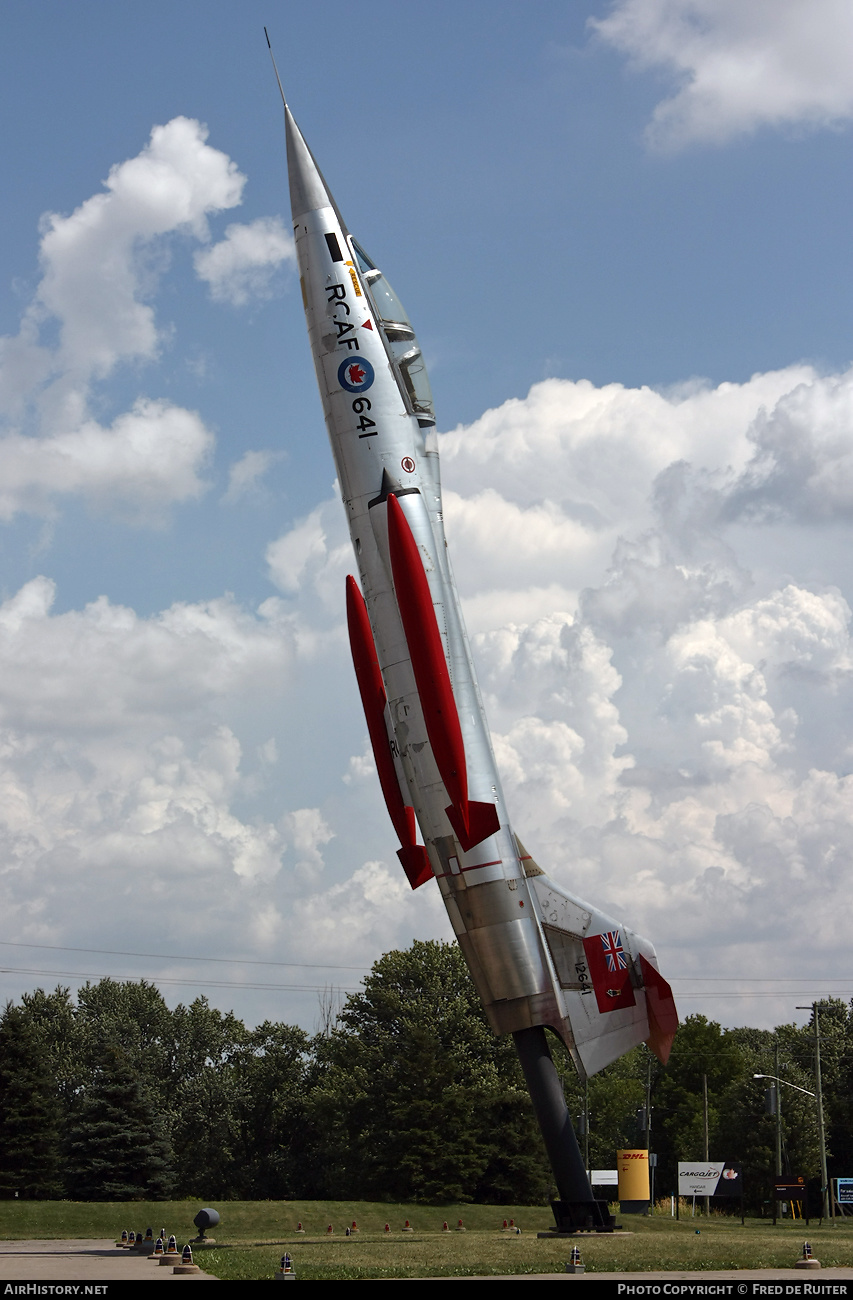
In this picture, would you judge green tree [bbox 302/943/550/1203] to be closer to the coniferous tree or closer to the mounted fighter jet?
the coniferous tree

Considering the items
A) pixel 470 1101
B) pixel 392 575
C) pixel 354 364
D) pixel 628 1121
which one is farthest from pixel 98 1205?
pixel 628 1121

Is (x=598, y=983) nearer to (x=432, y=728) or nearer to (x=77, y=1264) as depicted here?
(x=432, y=728)

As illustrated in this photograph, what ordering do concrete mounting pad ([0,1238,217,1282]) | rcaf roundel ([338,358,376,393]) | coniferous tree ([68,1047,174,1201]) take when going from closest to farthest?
concrete mounting pad ([0,1238,217,1282])
rcaf roundel ([338,358,376,393])
coniferous tree ([68,1047,174,1201])

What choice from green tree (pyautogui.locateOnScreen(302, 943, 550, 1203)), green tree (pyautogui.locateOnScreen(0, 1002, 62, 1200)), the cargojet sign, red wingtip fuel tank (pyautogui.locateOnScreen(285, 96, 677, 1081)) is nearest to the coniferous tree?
green tree (pyautogui.locateOnScreen(0, 1002, 62, 1200))

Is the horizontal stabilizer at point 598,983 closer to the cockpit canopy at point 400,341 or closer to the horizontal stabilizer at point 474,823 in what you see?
the horizontal stabilizer at point 474,823

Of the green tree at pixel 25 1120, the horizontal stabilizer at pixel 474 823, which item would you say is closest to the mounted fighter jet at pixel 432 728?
the horizontal stabilizer at pixel 474 823

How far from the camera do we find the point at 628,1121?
81.9 m

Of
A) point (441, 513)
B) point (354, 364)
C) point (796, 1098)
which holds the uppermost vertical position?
point (354, 364)

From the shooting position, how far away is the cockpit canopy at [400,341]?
2453cm

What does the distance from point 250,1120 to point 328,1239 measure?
1317 inches

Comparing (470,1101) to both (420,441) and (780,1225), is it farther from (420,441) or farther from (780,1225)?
(420,441)

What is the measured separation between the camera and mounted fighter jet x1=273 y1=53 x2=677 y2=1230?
74.9 feet

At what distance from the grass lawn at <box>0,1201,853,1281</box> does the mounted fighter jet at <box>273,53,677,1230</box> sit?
2510mm
